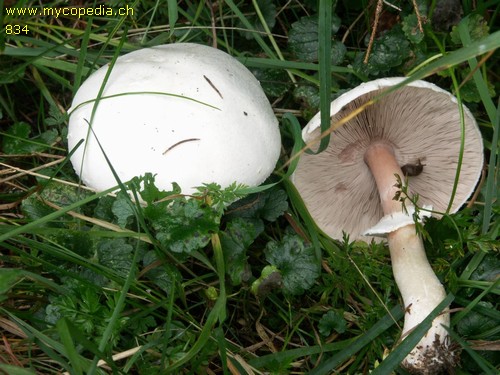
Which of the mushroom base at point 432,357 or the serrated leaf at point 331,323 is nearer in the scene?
the mushroom base at point 432,357

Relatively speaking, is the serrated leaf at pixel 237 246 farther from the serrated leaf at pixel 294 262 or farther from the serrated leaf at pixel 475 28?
the serrated leaf at pixel 475 28

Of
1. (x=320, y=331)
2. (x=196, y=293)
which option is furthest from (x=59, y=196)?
(x=320, y=331)

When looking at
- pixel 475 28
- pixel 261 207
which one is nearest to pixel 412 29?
pixel 475 28

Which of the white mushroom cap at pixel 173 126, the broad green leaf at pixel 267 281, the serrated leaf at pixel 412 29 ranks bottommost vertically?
the broad green leaf at pixel 267 281

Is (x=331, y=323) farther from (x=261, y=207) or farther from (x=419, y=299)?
(x=261, y=207)

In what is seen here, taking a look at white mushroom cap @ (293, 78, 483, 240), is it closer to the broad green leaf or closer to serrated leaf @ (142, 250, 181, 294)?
the broad green leaf

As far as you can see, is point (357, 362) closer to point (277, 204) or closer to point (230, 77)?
point (277, 204)

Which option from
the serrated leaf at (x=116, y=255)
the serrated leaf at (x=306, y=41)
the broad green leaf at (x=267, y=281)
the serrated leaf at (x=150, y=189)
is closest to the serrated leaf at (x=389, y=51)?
the serrated leaf at (x=306, y=41)
